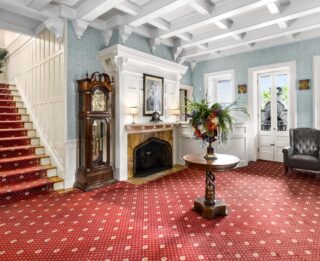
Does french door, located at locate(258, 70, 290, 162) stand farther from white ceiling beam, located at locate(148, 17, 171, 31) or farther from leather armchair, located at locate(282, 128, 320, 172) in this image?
white ceiling beam, located at locate(148, 17, 171, 31)

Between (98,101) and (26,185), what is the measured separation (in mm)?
2002

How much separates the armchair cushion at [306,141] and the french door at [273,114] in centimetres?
86

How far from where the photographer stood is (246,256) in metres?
2.18

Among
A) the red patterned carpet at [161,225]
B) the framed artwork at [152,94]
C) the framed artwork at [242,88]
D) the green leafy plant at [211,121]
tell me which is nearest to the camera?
the red patterned carpet at [161,225]

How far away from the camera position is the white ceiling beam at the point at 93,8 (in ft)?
12.3

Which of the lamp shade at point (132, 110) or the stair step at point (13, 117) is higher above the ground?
the lamp shade at point (132, 110)

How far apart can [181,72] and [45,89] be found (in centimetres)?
361

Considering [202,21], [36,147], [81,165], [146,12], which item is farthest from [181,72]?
[36,147]

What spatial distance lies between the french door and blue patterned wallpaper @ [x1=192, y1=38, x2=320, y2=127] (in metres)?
0.42

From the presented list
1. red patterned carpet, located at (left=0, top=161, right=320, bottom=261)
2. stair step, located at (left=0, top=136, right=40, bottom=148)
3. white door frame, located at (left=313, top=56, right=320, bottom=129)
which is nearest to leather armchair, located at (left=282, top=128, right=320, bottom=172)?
white door frame, located at (left=313, top=56, right=320, bottom=129)

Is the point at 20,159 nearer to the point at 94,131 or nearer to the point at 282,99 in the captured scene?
the point at 94,131

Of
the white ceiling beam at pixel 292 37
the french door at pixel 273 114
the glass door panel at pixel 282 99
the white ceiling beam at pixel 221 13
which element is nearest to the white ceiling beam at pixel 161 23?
the white ceiling beam at pixel 221 13

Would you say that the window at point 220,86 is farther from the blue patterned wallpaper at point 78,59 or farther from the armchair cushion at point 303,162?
the blue patterned wallpaper at point 78,59

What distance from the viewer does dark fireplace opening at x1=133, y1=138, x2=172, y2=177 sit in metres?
5.42
